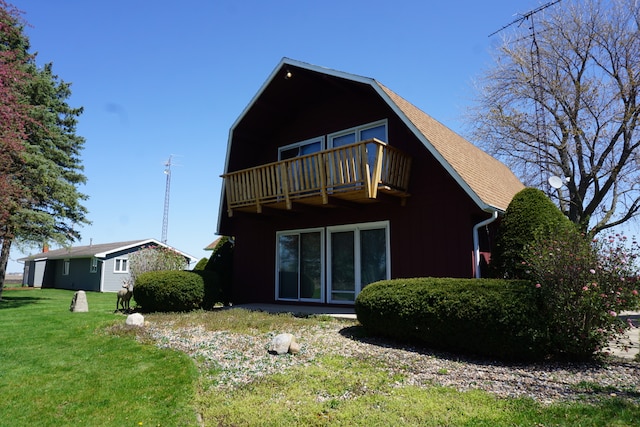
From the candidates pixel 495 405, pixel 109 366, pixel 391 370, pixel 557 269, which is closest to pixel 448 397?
pixel 495 405

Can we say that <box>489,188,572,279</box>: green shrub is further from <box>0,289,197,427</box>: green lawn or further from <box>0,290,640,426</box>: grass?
<box>0,289,197,427</box>: green lawn

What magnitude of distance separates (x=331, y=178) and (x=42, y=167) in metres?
15.0

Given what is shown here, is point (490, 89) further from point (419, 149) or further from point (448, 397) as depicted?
point (448, 397)

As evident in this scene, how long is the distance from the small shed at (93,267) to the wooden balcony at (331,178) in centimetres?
1730

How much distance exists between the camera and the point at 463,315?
608cm

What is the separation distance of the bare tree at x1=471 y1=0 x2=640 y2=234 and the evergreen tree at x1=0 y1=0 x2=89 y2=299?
64.1 feet

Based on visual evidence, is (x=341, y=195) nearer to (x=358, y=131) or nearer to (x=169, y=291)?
(x=358, y=131)

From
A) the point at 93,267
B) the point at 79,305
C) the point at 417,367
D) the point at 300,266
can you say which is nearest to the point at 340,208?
the point at 300,266

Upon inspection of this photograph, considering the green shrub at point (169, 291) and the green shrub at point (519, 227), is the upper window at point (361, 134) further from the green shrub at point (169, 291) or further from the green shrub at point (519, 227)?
the green shrub at point (169, 291)

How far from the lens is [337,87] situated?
38.8 feet

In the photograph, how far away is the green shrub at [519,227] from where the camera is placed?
802 centimetres

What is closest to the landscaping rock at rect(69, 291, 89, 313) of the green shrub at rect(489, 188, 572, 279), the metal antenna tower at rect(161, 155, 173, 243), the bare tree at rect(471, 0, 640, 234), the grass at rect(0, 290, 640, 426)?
the grass at rect(0, 290, 640, 426)

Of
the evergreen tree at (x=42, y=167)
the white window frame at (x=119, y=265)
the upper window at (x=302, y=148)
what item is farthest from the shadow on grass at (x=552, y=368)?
the white window frame at (x=119, y=265)

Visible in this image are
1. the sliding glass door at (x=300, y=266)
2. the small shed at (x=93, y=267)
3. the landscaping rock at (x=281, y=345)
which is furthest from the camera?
the small shed at (x=93, y=267)
